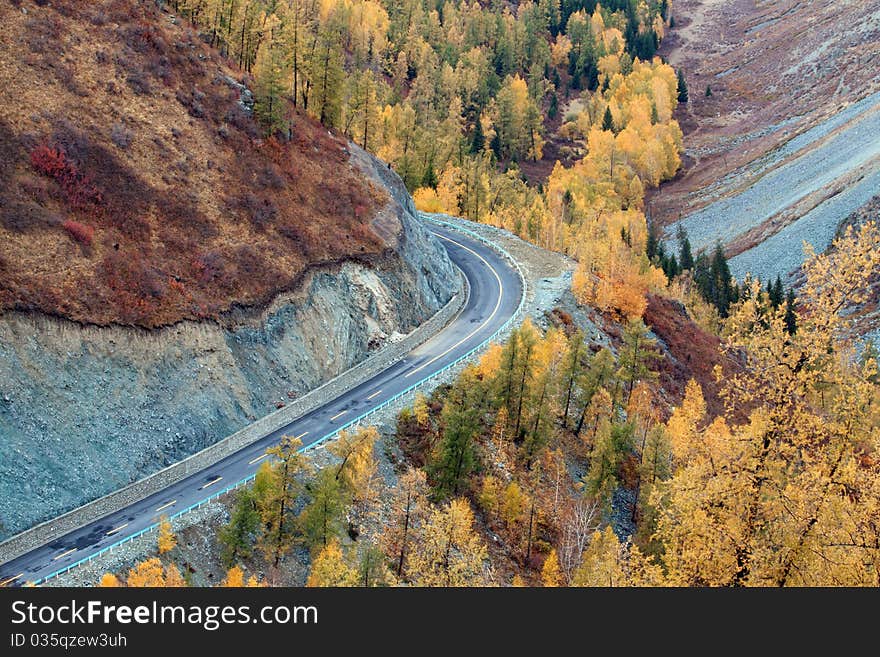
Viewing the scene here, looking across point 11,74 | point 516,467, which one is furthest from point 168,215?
point 516,467

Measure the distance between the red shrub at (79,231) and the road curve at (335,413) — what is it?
1489cm

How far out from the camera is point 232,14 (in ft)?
253

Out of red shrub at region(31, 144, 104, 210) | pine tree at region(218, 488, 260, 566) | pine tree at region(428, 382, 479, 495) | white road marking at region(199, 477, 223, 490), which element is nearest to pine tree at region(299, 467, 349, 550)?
pine tree at region(218, 488, 260, 566)

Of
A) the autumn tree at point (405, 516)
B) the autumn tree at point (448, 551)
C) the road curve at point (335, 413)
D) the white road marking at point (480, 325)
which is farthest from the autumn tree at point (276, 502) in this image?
the white road marking at point (480, 325)

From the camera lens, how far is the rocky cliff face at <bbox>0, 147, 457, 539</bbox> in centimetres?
4047

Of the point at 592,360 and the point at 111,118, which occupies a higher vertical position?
the point at 111,118

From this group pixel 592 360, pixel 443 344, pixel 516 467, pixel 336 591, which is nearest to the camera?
pixel 336 591

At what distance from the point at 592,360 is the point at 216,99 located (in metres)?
34.4

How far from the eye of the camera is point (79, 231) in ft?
157

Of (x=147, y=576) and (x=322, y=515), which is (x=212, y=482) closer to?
(x=322, y=515)

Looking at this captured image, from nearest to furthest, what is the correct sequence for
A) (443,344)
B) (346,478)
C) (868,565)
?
(868,565), (346,478), (443,344)

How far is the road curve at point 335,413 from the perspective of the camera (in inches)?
1478

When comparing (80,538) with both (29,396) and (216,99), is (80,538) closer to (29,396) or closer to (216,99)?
(29,396)

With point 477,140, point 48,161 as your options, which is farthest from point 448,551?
point 477,140
